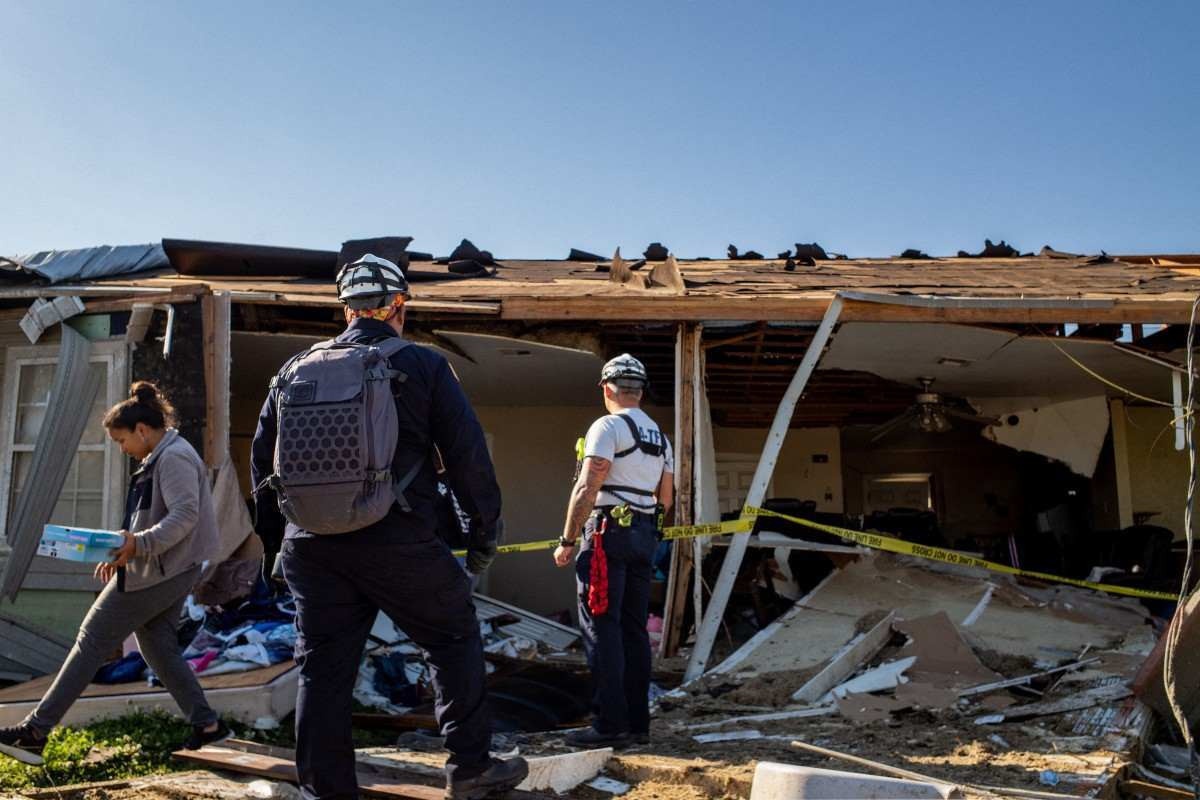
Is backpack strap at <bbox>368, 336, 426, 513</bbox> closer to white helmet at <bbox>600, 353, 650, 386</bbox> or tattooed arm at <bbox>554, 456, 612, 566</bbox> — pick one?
tattooed arm at <bbox>554, 456, 612, 566</bbox>

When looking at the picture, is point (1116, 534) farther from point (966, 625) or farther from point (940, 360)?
point (966, 625)

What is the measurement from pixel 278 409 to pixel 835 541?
→ 6.81m

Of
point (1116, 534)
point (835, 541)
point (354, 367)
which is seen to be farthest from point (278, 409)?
point (1116, 534)

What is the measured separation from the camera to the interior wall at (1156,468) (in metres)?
11.2

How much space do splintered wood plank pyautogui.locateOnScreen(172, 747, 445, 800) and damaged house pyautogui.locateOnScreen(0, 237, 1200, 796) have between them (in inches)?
34.7

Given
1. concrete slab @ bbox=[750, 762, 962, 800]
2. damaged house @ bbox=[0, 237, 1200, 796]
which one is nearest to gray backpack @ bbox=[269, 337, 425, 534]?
concrete slab @ bbox=[750, 762, 962, 800]

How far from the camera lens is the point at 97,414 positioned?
A: 732 centimetres

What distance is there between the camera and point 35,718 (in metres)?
4.33

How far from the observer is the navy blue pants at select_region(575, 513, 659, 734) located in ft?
14.8

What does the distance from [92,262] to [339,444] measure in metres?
6.11

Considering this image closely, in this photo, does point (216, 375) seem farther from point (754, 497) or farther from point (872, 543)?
point (872, 543)

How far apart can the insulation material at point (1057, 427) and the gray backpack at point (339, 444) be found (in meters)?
9.28

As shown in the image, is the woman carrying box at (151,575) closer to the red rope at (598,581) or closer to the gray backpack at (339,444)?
the gray backpack at (339,444)

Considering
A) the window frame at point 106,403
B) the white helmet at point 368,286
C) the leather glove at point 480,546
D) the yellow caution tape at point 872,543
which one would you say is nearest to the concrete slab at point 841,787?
the leather glove at point 480,546
